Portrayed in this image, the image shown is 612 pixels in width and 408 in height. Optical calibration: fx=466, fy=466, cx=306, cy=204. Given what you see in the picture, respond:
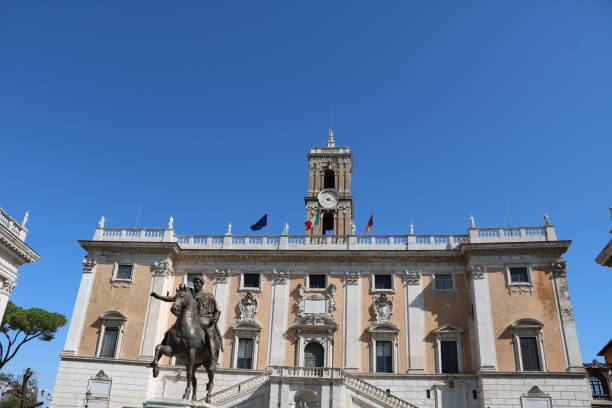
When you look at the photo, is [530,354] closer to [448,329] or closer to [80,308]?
[448,329]

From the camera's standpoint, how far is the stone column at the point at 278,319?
28.8 meters

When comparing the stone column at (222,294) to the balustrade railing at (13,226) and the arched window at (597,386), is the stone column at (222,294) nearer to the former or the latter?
the balustrade railing at (13,226)

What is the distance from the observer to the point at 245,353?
95.9 feet

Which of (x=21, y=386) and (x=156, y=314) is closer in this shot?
(x=156, y=314)

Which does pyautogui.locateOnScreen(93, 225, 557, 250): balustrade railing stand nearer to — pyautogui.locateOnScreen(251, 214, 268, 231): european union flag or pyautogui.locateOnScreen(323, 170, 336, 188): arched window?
pyautogui.locateOnScreen(251, 214, 268, 231): european union flag

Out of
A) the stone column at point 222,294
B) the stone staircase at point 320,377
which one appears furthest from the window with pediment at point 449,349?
the stone column at point 222,294

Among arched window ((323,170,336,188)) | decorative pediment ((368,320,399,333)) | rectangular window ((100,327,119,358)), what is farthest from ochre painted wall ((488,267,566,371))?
rectangular window ((100,327,119,358))

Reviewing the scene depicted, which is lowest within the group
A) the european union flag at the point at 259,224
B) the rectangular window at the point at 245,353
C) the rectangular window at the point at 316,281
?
the rectangular window at the point at 245,353

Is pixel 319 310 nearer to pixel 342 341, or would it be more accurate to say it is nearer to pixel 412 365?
pixel 342 341

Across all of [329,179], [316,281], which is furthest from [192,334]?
[329,179]

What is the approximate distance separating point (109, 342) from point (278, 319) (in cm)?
1074

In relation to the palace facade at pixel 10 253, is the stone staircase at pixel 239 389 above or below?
below

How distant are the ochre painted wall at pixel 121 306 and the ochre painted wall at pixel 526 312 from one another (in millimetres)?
21755

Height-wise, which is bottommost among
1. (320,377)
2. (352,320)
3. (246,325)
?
(320,377)
